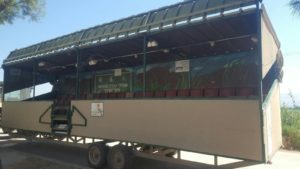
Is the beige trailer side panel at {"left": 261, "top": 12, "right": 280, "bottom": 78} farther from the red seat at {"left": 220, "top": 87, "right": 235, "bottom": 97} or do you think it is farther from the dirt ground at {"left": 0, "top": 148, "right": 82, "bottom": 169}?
the dirt ground at {"left": 0, "top": 148, "right": 82, "bottom": 169}

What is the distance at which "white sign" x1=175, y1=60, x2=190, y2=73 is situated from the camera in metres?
11.9

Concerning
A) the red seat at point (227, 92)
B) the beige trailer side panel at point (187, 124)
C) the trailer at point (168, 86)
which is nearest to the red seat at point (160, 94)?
the trailer at point (168, 86)

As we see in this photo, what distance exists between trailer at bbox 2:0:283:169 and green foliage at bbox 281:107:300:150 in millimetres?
5553

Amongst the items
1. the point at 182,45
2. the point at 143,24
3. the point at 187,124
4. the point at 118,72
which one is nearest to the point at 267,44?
the point at 187,124

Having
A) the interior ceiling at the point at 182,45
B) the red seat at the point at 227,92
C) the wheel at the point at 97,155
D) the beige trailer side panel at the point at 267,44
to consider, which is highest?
the interior ceiling at the point at 182,45

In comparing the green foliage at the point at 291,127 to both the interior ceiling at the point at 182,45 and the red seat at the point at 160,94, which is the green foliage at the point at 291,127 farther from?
the red seat at the point at 160,94

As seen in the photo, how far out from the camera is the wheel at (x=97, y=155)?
8.66 metres

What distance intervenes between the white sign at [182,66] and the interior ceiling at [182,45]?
1.00 feet

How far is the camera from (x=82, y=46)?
33.1 feet

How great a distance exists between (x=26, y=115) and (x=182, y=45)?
7.05 metres

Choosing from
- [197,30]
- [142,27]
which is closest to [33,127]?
[142,27]

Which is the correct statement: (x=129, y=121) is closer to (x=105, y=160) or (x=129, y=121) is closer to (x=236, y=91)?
(x=105, y=160)

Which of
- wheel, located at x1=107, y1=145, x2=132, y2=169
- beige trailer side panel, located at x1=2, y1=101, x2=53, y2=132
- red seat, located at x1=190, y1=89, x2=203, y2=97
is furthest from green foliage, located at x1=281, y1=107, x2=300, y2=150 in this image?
beige trailer side panel, located at x1=2, y1=101, x2=53, y2=132

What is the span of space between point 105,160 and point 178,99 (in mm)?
3016
